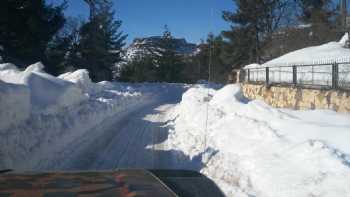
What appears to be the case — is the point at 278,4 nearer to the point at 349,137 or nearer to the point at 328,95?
the point at 328,95

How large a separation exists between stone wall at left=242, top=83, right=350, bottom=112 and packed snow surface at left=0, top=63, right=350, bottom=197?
0.44 m

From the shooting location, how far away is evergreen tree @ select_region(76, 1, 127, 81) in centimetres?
4378

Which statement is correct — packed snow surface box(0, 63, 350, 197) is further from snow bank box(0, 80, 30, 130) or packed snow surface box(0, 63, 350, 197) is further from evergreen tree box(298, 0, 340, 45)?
evergreen tree box(298, 0, 340, 45)

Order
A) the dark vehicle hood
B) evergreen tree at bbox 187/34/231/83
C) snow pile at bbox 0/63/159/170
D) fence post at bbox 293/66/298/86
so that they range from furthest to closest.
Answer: evergreen tree at bbox 187/34/231/83, fence post at bbox 293/66/298/86, snow pile at bbox 0/63/159/170, the dark vehicle hood

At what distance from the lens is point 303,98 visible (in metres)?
13.5

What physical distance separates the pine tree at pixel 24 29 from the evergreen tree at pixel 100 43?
10667 millimetres

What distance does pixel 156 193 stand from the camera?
2939 mm

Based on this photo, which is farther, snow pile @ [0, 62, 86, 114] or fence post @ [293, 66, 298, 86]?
fence post @ [293, 66, 298, 86]

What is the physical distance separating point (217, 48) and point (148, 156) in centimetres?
4811

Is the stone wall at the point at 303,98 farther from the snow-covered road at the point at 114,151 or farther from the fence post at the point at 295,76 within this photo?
the snow-covered road at the point at 114,151

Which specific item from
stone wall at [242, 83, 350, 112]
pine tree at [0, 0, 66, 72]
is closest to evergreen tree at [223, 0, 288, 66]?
pine tree at [0, 0, 66, 72]

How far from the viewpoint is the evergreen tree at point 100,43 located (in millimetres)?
43781

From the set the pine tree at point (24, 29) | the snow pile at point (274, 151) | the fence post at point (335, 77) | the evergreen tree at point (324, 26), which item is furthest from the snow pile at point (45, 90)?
the evergreen tree at point (324, 26)

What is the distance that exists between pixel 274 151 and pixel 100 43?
39.5 m
